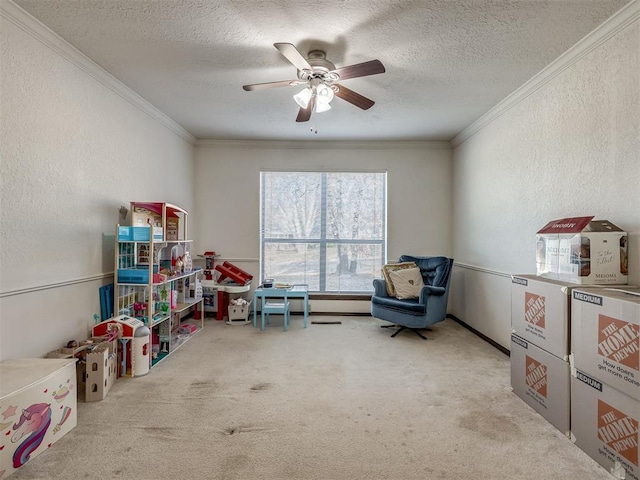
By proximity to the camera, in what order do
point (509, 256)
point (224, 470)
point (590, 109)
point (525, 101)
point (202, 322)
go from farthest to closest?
1. point (202, 322)
2. point (509, 256)
3. point (525, 101)
4. point (590, 109)
5. point (224, 470)

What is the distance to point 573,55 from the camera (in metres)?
2.35

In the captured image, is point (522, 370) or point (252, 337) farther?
point (252, 337)

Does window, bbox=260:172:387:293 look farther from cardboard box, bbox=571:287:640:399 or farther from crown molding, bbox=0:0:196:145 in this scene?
cardboard box, bbox=571:287:640:399

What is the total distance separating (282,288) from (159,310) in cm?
155

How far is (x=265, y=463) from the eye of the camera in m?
1.69

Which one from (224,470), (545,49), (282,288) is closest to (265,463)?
(224,470)

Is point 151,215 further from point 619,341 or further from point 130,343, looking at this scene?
point 619,341

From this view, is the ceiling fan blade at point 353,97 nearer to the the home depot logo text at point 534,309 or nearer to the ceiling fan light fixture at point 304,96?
the ceiling fan light fixture at point 304,96

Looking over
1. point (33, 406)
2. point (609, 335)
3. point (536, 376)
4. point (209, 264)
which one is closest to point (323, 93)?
point (609, 335)

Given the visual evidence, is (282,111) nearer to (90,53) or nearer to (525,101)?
(90,53)

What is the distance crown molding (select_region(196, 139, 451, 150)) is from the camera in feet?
15.7

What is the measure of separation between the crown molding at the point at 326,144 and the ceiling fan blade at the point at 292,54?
2.56 meters

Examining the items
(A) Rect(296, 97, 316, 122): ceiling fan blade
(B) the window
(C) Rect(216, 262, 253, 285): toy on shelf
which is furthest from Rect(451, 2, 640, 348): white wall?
(C) Rect(216, 262, 253, 285): toy on shelf

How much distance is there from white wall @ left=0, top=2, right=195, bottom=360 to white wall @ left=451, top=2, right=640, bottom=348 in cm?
387
